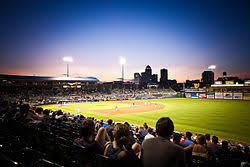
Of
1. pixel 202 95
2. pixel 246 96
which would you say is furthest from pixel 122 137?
pixel 202 95

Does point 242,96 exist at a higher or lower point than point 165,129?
lower

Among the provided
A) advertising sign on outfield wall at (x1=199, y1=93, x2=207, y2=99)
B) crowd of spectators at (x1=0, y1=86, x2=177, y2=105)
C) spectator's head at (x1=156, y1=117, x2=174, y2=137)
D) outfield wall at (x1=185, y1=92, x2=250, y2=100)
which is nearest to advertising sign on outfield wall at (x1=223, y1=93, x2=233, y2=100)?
outfield wall at (x1=185, y1=92, x2=250, y2=100)

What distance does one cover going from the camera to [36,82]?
239ft

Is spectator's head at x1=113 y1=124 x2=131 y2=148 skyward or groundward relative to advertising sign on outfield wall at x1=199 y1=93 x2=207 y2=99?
skyward

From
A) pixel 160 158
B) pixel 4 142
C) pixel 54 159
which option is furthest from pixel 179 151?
pixel 4 142

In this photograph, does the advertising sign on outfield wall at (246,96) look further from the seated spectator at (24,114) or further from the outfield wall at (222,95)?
the seated spectator at (24,114)

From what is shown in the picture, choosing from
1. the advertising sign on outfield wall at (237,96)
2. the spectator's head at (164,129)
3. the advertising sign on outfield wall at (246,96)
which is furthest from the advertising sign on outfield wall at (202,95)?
the spectator's head at (164,129)

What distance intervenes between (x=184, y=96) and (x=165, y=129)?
8353 centimetres

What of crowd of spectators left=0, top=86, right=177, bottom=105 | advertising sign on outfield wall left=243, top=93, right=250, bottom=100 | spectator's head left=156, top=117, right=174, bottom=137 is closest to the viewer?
spectator's head left=156, top=117, right=174, bottom=137

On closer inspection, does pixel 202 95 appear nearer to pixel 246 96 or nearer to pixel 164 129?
pixel 246 96

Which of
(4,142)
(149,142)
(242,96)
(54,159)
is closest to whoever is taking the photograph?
(149,142)

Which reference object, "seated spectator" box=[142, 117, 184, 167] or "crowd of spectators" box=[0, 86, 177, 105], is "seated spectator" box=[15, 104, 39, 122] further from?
"crowd of spectators" box=[0, 86, 177, 105]

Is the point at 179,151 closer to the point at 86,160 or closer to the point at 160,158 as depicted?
the point at 160,158

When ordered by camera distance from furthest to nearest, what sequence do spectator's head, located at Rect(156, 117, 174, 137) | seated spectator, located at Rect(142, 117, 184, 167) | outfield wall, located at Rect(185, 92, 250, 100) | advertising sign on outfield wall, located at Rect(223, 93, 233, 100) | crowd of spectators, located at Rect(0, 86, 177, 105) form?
1. advertising sign on outfield wall, located at Rect(223, 93, 233, 100)
2. outfield wall, located at Rect(185, 92, 250, 100)
3. crowd of spectators, located at Rect(0, 86, 177, 105)
4. spectator's head, located at Rect(156, 117, 174, 137)
5. seated spectator, located at Rect(142, 117, 184, 167)
